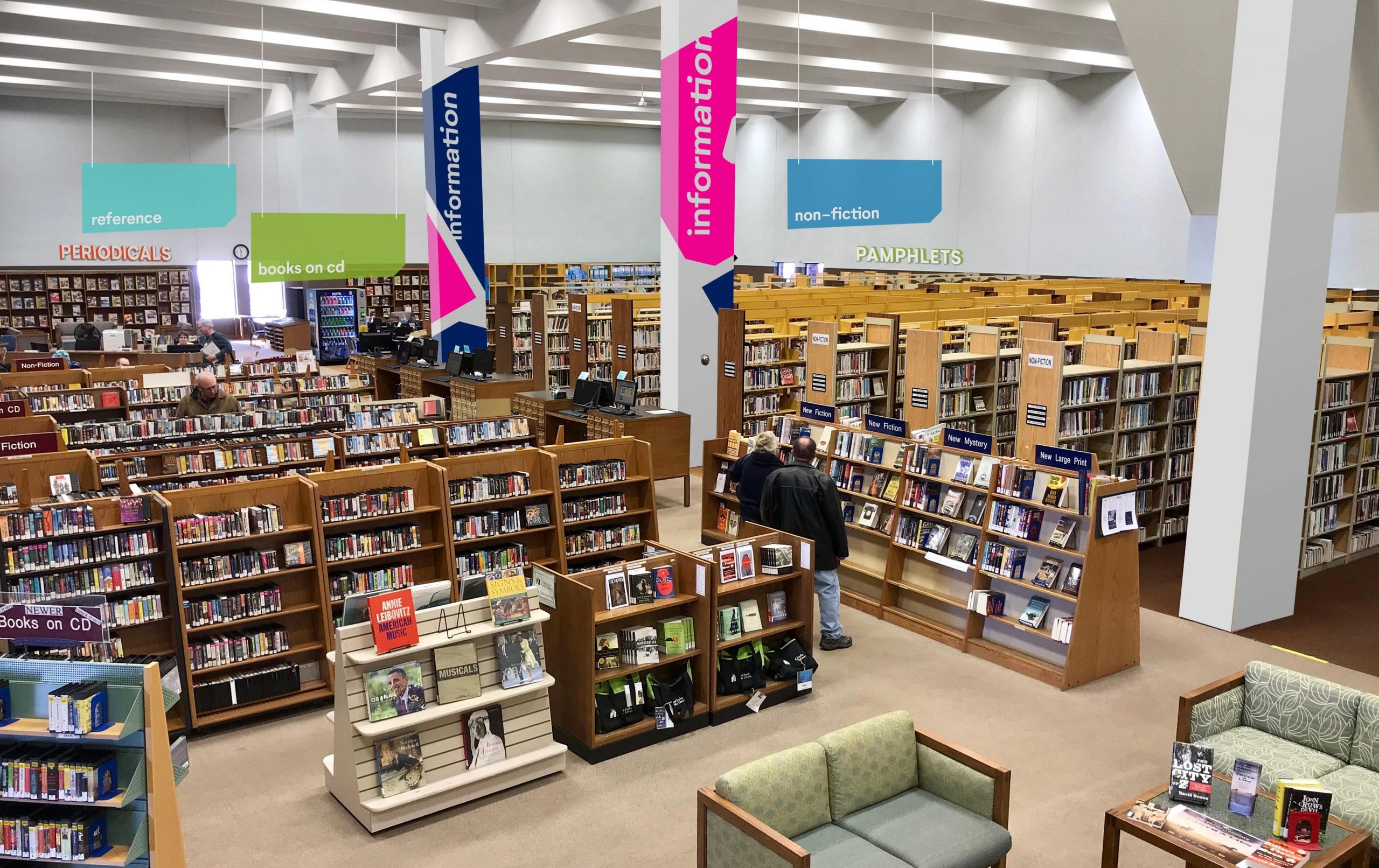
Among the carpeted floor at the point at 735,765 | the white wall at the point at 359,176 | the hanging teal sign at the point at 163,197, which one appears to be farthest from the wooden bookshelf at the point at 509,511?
the white wall at the point at 359,176

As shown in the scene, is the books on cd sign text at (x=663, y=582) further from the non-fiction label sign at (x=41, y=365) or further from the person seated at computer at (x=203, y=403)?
the non-fiction label sign at (x=41, y=365)

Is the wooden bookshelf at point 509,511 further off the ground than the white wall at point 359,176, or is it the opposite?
the white wall at point 359,176

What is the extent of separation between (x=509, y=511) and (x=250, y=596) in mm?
2019

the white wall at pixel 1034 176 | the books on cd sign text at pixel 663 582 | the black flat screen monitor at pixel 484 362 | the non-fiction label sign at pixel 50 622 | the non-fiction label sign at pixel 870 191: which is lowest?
the books on cd sign text at pixel 663 582

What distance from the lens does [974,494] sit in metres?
7.70

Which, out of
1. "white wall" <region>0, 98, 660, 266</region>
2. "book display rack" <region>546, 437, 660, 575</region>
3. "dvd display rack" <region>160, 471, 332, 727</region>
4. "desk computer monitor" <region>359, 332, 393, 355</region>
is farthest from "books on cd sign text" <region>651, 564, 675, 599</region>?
"white wall" <region>0, 98, 660, 266</region>

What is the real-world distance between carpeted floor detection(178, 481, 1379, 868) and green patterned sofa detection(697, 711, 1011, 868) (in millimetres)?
706

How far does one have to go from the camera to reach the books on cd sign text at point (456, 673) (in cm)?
535

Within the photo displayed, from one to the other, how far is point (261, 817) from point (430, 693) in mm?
1095

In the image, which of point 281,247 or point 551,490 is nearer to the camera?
point 551,490

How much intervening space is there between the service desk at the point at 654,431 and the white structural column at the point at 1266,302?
5.24 metres

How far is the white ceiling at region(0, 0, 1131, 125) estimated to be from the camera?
14.1 m

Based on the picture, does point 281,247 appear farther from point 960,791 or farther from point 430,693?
point 960,791

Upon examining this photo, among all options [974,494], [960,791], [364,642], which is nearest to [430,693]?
[364,642]
